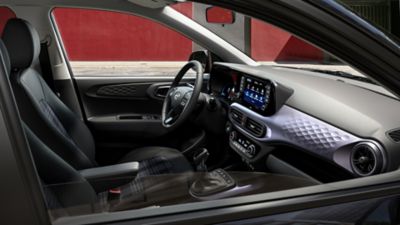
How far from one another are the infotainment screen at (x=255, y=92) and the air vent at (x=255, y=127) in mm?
73

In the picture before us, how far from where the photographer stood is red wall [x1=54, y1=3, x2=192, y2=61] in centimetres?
328

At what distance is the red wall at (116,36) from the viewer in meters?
3.28

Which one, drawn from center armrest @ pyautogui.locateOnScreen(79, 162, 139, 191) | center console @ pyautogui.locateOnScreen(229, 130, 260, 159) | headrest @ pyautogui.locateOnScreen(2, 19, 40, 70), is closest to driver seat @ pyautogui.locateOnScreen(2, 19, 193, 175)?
headrest @ pyautogui.locateOnScreen(2, 19, 40, 70)

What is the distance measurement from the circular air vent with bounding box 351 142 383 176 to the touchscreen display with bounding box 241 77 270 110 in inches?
27.0

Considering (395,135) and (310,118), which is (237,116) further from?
(395,135)

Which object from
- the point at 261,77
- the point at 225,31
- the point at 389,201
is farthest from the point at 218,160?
the point at 389,201

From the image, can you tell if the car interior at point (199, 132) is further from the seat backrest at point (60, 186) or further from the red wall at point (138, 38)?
the red wall at point (138, 38)

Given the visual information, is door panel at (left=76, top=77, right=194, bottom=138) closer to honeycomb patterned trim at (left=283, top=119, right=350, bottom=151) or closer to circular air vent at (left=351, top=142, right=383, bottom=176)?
honeycomb patterned trim at (left=283, top=119, right=350, bottom=151)

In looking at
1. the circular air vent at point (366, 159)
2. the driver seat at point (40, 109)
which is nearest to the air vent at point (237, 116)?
the driver seat at point (40, 109)

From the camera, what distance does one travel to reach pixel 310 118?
6.20ft

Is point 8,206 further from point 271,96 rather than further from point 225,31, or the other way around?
point 225,31

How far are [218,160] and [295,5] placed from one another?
164 centimetres

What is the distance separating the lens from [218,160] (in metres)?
2.64

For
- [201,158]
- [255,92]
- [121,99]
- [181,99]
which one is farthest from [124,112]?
[255,92]
